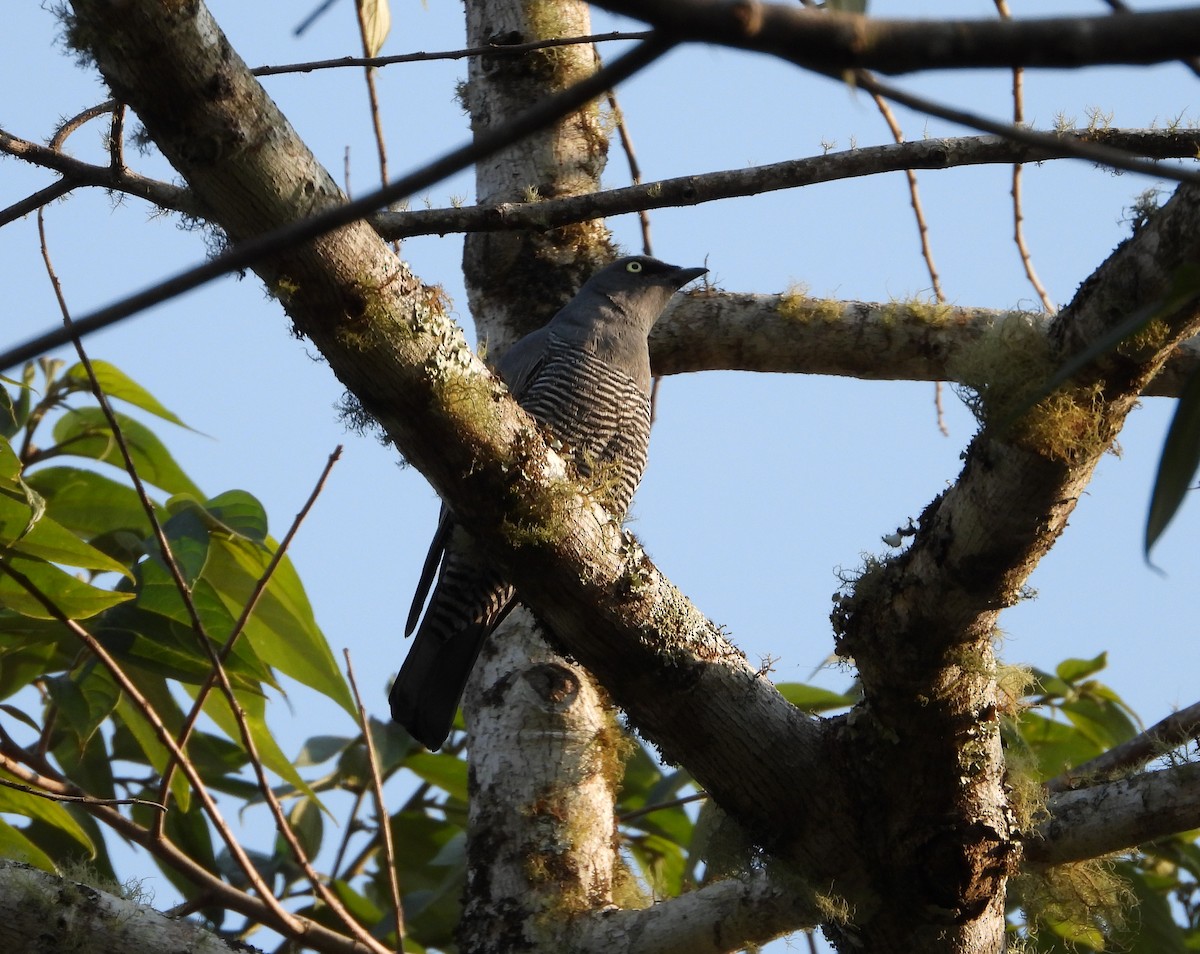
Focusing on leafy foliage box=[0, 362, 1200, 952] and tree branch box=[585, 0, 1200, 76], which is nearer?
tree branch box=[585, 0, 1200, 76]

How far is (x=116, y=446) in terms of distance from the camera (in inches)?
145

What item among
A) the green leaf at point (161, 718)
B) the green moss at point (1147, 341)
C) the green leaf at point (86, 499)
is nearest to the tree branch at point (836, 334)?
the green moss at point (1147, 341)

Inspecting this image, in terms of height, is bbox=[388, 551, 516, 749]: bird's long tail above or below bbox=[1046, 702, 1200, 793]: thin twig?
above

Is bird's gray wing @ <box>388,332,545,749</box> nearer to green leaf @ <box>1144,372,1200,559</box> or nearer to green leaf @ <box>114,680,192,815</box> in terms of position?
green leaf @ <box>114,680,192,815</box>

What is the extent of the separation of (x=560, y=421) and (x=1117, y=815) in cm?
221

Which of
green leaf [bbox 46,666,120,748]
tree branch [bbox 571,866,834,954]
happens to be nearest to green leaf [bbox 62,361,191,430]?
green leaf [bbox 46,666,120,748]

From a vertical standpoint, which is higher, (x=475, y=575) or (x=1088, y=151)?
(x=475, y=575)

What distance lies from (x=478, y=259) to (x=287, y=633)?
123cm

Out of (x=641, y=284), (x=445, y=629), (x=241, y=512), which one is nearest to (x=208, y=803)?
(x=241, y=512)

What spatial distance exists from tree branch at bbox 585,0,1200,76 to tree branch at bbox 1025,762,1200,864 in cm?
179

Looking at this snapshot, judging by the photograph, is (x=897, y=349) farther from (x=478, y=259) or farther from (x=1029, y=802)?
(x=1029, y=802)

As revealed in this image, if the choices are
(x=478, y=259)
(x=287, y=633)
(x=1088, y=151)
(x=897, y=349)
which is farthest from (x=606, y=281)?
(x=1088, y=151)

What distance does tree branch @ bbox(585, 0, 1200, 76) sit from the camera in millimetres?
656

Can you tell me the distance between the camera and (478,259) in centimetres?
382
